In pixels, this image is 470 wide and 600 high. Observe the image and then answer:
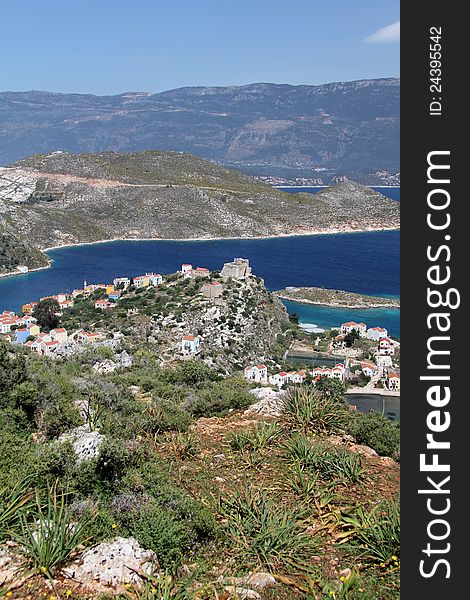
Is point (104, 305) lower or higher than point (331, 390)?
lower

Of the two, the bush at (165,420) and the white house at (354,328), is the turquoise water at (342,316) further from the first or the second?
the bush at (165,420)

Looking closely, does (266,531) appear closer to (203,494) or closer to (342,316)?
(203,494)

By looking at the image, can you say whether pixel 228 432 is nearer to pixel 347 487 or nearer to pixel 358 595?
pixel 347 487

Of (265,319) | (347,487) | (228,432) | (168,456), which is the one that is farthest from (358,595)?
(265,319)

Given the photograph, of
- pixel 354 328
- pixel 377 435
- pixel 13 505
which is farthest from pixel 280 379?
pixel 13 505

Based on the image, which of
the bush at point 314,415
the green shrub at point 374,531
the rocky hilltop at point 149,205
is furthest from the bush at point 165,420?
the rocky hilltop at point 149,205

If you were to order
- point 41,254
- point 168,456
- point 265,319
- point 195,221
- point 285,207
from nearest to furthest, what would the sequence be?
point 168,456
point 265,319
point 41,254
point 195,221
point 285,207

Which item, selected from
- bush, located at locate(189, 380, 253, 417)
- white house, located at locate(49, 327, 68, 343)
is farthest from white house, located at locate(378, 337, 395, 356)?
bush, located at locate(189, 380, 253, 417)
